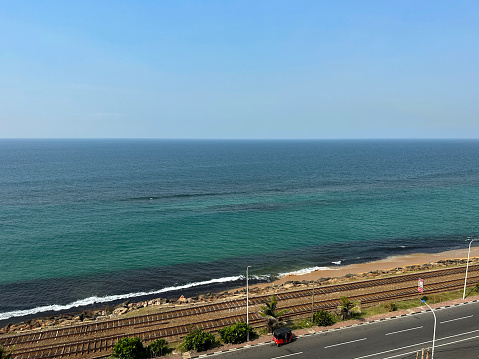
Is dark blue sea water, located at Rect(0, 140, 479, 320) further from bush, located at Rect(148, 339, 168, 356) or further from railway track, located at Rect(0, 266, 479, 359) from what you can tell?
bush, located at Rect(148, 339, 168, 356)

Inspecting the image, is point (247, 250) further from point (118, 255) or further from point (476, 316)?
point (476, 316)

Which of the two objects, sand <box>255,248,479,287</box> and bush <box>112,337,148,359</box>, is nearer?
bush <box>112,337,148,359</box>

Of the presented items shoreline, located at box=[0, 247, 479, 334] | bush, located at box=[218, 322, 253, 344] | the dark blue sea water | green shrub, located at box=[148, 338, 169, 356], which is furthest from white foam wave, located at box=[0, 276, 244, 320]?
bush, located at box=[218, 322, 253, 344]

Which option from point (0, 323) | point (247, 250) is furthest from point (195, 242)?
point (0, 323)

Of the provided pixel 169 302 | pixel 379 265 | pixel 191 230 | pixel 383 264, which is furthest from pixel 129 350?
pixel 383 264

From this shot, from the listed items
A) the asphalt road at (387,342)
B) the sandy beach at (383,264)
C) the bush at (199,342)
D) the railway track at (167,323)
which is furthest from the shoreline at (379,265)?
the bush at (199,342)

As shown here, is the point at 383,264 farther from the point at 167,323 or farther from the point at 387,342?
the point at 167,323
